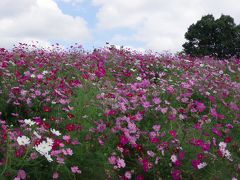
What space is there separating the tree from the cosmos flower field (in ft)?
68.4

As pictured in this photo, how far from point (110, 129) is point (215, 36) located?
25591 mm

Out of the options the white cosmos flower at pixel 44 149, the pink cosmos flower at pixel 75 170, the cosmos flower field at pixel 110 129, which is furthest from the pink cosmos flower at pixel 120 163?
the white cosmos flower at pixel 44 149

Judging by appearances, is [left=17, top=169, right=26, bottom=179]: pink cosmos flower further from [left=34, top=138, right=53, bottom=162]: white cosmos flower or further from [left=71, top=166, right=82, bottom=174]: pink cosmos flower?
[left=71, top=166, right=82, bottom=174]: pink cosmos flower

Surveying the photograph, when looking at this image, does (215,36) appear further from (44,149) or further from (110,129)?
(44,149)

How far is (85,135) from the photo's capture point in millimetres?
5215

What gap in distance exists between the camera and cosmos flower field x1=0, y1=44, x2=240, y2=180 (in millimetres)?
4316

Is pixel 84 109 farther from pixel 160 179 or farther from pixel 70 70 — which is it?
pixel 70 70

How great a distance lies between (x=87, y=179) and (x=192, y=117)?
2.74 m

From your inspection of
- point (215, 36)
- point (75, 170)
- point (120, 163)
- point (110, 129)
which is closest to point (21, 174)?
point (75, 170)

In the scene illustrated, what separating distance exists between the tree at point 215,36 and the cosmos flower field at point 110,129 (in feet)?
68.4

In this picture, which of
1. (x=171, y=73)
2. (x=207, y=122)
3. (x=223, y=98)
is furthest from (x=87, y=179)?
(x=171, y=73)

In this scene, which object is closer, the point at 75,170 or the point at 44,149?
the point at 44,149

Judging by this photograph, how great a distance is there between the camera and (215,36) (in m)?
29.7

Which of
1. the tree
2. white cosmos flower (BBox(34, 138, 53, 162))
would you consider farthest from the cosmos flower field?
the tree
